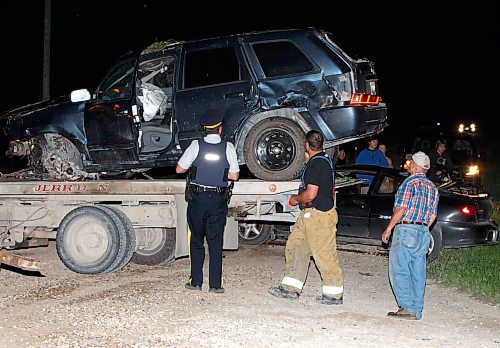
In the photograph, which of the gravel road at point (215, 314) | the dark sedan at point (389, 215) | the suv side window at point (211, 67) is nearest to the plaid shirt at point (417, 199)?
the gravel road at point (215, 314)

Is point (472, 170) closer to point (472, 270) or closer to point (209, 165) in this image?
point (472, 270)

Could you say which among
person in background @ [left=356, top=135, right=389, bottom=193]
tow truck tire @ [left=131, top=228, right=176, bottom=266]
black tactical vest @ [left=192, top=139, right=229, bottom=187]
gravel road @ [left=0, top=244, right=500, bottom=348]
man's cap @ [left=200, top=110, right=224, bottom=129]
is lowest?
gravel road @ [left=0, top=244, right=500, bottom=348]

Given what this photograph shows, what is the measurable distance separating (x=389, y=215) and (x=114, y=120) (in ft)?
14.0

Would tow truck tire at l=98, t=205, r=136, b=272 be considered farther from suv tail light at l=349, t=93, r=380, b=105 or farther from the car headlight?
the car headlight

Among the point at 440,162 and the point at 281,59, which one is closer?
A: the point at 281,59

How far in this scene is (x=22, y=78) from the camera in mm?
32812

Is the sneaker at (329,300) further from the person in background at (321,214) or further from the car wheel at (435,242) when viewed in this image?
the car wheel at (435,242)

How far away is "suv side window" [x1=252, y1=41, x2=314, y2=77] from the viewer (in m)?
8.30

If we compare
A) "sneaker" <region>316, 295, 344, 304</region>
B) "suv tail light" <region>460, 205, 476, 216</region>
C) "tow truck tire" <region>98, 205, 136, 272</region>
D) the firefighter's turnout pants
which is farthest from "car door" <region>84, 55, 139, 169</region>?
"suv tail light" <region>460, 205, 476, 216</region>

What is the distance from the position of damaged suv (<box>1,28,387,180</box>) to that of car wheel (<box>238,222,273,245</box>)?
2.68 metres

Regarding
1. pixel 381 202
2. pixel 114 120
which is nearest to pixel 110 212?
pixel 114 120

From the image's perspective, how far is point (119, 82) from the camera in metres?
8.91

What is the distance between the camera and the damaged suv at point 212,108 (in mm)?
8203

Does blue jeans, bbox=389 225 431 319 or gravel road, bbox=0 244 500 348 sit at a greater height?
blue jeans, bbox=389 225 431 319
